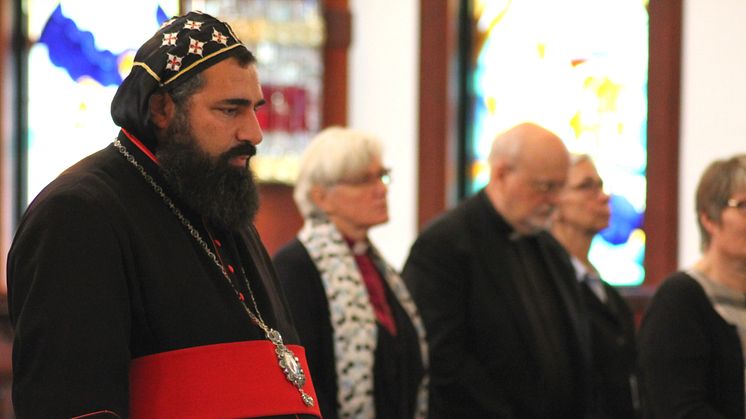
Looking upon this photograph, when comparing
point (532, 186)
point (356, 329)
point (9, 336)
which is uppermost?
point (532, 186)

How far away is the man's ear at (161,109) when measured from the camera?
270cm

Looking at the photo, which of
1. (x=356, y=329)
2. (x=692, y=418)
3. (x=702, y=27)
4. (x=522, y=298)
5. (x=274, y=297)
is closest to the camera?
(x=274, y=297)

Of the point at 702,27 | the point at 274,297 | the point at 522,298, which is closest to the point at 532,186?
the point at 522,298

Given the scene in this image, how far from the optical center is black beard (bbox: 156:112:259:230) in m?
2.70

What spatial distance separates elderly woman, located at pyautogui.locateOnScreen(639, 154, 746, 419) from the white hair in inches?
42.2

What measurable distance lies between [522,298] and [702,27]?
9.74 ft

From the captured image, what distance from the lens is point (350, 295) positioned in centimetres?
427

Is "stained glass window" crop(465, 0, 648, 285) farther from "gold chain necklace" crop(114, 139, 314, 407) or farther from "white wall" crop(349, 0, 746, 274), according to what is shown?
"gold chain necklace" crop(114, 139, 314, 407)

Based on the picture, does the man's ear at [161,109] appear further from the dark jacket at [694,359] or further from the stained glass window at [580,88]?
the stained glass window at [580,88]

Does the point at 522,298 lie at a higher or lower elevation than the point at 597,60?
lower

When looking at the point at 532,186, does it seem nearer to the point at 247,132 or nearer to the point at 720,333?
the point at 720,333

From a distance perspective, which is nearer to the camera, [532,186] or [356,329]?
[356,329]

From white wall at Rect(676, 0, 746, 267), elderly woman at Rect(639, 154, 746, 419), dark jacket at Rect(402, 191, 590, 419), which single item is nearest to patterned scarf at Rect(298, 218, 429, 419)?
dark jacket at Rect(402, 191, 590, 419)

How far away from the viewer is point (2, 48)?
7789mm
